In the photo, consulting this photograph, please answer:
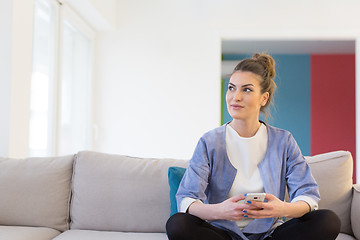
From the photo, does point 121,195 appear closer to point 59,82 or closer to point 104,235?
point 104,235

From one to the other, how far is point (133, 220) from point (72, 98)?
2.80m

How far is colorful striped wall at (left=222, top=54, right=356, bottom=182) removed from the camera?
6914 millimetres

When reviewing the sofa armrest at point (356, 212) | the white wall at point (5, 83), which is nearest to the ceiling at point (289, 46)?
the white wall at point (5, 83)

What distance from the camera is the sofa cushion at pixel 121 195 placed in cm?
206

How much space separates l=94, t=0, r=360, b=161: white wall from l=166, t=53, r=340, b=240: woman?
304 cm

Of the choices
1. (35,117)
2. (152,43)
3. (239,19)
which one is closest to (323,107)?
(239,19)

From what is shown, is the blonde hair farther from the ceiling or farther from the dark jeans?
the ceiling

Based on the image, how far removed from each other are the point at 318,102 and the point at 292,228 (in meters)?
5.74

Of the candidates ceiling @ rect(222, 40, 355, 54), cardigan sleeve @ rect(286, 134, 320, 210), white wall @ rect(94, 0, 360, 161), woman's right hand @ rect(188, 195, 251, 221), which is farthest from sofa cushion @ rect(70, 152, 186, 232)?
ceiling @ rect(222, 40, 355, 54)

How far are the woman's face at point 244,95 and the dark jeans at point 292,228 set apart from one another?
1.56 ft

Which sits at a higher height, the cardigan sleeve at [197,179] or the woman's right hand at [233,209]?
the cardigan sleeve at [197,179]

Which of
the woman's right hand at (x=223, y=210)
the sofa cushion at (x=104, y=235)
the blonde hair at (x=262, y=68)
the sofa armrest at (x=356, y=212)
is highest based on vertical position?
the blonde hair at (x=262, y=68)

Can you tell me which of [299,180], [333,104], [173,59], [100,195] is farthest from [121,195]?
[333,104]

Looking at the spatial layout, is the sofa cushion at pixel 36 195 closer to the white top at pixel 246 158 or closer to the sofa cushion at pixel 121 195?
the sofa cushion at pixel 121 195
